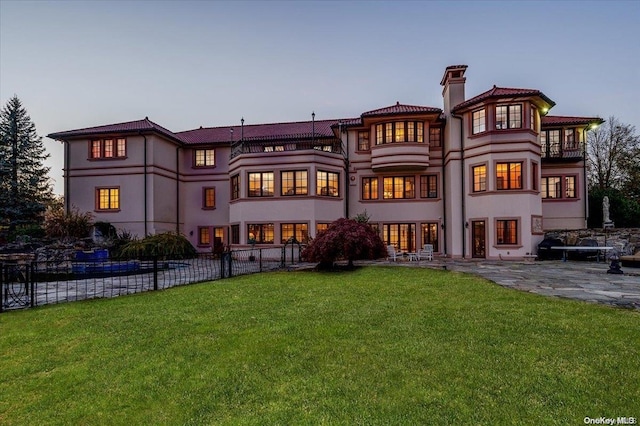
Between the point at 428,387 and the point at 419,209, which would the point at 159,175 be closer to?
the point at 419,209

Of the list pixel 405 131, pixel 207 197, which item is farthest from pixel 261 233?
pixel 405 131

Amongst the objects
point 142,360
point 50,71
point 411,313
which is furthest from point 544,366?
point 50,71

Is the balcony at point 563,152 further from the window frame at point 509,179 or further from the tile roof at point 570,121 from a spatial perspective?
the window frame at point 509,179

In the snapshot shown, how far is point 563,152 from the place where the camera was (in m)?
21.4

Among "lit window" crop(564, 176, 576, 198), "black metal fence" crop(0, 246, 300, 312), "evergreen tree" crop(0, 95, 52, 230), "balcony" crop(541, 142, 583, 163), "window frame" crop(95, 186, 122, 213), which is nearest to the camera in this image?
"black metal fence" crop(0, 246, 300, 312)

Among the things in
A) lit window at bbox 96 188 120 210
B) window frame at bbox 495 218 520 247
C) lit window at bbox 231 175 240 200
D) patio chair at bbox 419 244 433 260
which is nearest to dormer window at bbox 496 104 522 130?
window frame at bbox 495 218 520 247

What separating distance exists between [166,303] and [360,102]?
467 feet

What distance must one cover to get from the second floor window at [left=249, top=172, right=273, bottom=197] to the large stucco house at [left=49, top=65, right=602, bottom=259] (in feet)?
0.22

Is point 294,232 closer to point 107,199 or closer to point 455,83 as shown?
point 455,83

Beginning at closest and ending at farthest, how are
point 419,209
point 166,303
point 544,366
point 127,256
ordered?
point 544,366 < point 166,303 < point 127,256 < point 419,209

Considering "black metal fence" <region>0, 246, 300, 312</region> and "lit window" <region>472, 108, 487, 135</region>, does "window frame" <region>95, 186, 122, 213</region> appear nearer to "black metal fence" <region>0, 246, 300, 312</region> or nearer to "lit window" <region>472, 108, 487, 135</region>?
"black metal fence" <region>0, 246, 300, 312</region>

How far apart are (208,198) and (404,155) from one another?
606 inches

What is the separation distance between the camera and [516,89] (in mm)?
18891

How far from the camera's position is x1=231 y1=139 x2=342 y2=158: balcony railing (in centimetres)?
2280
